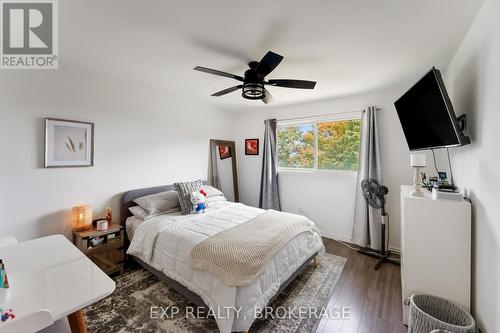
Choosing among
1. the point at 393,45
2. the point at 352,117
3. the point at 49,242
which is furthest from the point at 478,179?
the point at 49,242

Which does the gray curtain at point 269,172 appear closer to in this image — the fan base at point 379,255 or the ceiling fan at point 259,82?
the fan base at point 379,255

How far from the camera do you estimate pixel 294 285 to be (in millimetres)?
2402

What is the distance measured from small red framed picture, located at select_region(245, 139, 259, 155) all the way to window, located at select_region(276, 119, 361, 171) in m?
0.48

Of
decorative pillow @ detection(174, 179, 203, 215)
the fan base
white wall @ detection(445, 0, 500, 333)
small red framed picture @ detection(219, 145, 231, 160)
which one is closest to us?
white wall @ detection(445, 0, 500, 333)

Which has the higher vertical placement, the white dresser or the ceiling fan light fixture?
the ceiling fan light fixture

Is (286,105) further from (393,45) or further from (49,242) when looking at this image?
(49,242)

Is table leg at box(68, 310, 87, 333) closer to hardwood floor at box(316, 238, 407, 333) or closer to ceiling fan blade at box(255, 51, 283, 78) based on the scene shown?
hardwood floor at box(316, 238, 407, 333)

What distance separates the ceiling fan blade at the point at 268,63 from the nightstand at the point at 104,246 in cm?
243

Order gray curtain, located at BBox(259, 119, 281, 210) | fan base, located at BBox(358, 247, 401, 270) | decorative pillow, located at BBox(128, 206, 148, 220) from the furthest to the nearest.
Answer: gray curtain, located at BBox(259, 119, 281, 210)
fan base, located at BBox(358, 247, 401, 270)
decorative pillow, located at BBox(128, 206, 148, 220)

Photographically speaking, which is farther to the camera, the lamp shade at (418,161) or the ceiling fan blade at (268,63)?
the lamp shade at (418,161)

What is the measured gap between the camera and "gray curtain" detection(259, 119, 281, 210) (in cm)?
423

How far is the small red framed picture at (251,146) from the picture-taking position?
4.58m

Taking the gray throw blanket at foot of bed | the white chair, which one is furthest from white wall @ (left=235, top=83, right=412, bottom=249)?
the white chair

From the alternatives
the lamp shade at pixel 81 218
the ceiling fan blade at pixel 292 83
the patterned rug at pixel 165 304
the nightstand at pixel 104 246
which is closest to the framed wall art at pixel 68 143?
the lamp shade at pixel 81 218
